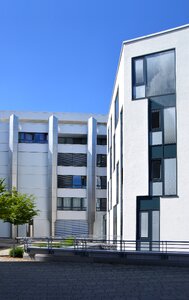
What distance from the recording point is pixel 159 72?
90.6 ft

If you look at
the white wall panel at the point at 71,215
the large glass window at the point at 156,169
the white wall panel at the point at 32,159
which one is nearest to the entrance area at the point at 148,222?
the large glass window at the point at 156,169

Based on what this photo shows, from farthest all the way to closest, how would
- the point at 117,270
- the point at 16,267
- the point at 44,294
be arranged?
the point at 16,267 < the point at 117,270 < the point at 44,294

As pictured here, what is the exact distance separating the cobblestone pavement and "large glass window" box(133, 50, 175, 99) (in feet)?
33.3

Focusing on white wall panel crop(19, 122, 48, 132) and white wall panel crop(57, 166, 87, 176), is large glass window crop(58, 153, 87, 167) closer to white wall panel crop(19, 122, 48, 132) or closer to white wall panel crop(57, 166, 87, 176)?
white wall panel crop(57, 166, 87, 176)

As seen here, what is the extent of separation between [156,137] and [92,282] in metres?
12.2

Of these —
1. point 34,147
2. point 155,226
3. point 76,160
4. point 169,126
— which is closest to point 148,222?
point 155,226

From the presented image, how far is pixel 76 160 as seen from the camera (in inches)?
2251

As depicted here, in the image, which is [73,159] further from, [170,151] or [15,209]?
[170,151]

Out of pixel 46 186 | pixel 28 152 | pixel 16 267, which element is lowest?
pixel 16 267

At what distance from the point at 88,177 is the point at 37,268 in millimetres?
34639

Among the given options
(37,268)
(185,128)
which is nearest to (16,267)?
(37,268)

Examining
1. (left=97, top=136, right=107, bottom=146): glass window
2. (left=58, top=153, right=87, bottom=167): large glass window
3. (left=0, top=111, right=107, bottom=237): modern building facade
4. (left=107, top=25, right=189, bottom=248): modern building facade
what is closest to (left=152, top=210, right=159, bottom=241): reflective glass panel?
(left=107, top=25, right=189, bottom=248): modern building facade

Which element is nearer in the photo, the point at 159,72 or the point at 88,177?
the point at 159,72

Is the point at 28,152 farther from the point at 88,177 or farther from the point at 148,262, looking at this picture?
the point at 148,262
